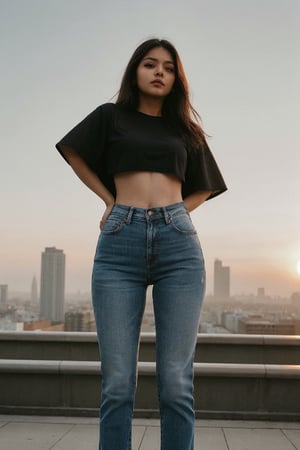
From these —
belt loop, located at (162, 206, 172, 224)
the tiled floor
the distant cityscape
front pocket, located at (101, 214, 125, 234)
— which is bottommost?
the tiled floor

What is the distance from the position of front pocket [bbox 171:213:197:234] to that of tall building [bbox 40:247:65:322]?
660cm

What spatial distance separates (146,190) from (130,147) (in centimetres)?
16

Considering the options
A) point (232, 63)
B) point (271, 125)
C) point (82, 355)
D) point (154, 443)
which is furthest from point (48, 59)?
point (154, 443)

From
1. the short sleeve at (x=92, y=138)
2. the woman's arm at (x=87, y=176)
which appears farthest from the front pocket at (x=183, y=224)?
the short sleeve at (x=92, y=138)

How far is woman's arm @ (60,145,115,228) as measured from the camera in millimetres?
1977

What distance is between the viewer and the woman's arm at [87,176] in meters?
1.98

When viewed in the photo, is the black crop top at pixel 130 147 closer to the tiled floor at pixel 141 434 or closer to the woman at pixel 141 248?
the woman at pixel 141 248

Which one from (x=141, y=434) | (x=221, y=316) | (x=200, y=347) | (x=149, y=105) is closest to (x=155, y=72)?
(x=149, y=105)

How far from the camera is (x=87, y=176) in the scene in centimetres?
200

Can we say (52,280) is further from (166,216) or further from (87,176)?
(166,216)

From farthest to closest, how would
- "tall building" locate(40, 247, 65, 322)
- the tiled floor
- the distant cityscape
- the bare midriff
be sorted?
"tall building" locate(40, 247, 65, 322)
the distant cityscape
the tiled floor
the bare midriff

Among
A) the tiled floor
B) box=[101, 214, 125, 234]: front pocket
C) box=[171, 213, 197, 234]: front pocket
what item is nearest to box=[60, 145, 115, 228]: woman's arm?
box=[101, 214, 125, 234]: front pocket

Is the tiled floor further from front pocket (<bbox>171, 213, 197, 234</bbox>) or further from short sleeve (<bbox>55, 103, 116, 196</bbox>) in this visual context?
short sleeve (<bbox>55, 103, 116, 196</bbox>)

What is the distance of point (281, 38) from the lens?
891cm
